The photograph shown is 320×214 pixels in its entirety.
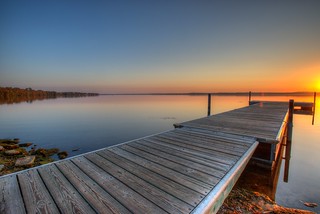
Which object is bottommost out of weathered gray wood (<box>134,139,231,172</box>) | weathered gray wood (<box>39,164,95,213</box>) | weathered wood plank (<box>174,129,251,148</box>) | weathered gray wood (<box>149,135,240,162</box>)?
weathered gray wood (<box>39,164,95,213</box>)

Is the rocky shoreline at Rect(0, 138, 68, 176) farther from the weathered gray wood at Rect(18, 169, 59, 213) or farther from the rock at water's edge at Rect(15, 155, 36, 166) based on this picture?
the weathered gray wood at Rect(18, 169, 59, 213)

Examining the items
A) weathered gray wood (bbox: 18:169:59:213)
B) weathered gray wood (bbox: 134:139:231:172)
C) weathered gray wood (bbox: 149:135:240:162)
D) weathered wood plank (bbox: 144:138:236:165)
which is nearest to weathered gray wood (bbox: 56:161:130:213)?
weathered gray wood (bbox: 18:169:59:213)

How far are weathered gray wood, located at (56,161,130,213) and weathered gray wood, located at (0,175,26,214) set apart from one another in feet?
1.93

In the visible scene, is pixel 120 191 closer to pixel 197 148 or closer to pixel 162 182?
pixel 162 182

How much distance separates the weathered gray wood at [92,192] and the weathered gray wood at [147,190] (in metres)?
0.33

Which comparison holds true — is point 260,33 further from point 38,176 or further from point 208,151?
point 38,176

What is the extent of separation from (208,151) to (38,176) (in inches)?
129

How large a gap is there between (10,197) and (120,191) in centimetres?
139

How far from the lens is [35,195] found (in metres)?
1.99

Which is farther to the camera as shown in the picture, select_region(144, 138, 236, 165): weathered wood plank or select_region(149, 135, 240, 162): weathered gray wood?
select_region(149, 135, 240, 162): weathered gray wood

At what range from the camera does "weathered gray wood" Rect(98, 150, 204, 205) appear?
1935mm

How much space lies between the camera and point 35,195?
78.5 inches

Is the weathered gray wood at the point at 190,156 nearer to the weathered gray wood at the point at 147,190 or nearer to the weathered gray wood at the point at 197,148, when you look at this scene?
the weathered gray wood at the point at 197,148

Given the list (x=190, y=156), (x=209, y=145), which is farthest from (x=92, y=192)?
(x=209, y=145)
